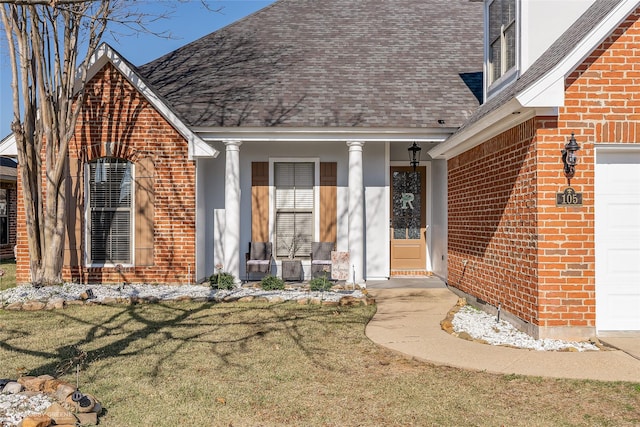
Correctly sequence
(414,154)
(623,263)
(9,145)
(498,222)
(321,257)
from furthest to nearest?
(414,154) → (321,257) → (9,145) → (498,222) → (623,263)

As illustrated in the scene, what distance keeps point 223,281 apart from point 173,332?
11.3 feet

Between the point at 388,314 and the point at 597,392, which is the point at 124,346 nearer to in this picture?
the point at 388,314

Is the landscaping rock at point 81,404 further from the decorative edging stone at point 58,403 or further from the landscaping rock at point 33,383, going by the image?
the landscaping rock at point 33,383

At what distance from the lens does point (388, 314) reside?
27.8ft

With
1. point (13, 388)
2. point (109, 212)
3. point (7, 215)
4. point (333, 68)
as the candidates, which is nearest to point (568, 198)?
point (13, 388)

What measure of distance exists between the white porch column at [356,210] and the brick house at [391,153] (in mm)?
42

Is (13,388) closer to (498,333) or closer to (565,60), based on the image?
(498,333)

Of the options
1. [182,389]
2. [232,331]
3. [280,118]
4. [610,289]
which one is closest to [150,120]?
[280,118]

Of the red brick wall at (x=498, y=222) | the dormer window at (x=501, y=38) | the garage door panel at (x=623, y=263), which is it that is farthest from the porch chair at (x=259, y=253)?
the garage door panel at (x=623, y=263)

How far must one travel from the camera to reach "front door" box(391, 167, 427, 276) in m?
12.7

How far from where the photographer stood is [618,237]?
6672mm

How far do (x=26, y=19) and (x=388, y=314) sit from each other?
27.8ft

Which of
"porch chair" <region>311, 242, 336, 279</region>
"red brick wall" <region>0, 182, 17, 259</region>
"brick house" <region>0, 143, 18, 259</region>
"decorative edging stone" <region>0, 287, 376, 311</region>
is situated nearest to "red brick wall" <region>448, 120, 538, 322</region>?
"decorative edging stone" <region>0, 287, 376, 311</region>

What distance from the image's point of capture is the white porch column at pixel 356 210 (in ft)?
36.3
